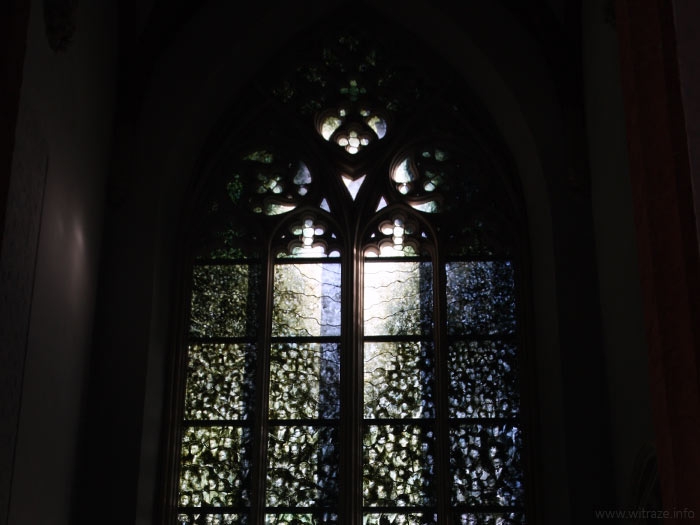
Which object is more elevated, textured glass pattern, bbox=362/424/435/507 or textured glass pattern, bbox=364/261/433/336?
textured glass pattern, bbox=364/261/433/336

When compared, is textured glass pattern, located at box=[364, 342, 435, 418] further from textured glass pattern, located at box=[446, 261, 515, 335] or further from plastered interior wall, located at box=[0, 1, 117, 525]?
plastered interior wall, located at box=[0, 1, 117, 525]

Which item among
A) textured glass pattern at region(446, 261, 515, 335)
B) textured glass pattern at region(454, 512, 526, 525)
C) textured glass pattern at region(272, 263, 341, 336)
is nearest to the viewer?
textured glass pattern at region(454, 512, 526, 525)

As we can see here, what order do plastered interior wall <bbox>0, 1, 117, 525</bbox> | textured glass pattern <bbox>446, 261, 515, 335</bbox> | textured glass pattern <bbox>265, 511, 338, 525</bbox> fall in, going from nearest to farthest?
1. plastered interior wall <bbox>0, 1, 117, 525</bbox>
2. textured glass pattern <bbox>265, 511, 338, 525</bbox>
3. textured glass pattern <bbox>446, 261, 515, 335</bbox>

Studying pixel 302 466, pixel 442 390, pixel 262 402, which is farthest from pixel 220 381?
pixel 442 390

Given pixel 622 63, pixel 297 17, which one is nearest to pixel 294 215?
pixel 297 17

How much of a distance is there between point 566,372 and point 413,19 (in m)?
2.83

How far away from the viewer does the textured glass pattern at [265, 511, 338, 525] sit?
283 inches

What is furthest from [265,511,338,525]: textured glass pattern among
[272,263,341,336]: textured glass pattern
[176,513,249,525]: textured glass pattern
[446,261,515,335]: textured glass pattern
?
[446,261,515,335]: textured glass pattern

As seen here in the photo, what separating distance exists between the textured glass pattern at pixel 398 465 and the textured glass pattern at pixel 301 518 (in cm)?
24

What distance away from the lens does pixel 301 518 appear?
284 inches

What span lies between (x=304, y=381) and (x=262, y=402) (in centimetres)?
30

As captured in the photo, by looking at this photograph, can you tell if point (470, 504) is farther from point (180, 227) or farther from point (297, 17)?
point (297, 17)

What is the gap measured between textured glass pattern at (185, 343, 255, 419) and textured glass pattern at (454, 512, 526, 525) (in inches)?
58.4

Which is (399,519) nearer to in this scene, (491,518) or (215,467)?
(491,518)
